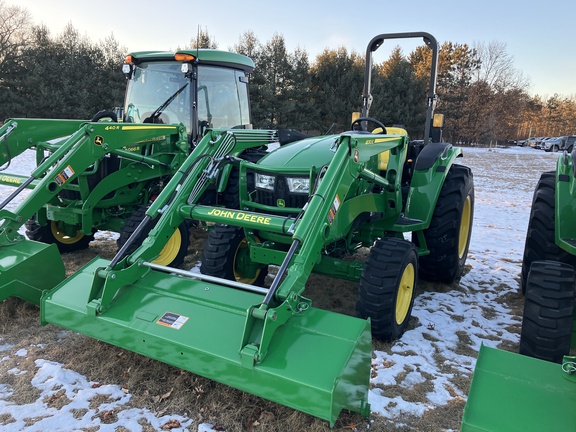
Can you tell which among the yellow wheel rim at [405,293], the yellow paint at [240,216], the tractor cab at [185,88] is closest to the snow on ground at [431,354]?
the yellow wheel rim at [405,293]

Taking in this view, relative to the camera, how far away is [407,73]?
105 feet

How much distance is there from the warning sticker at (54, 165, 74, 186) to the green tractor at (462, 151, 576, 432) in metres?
4.01

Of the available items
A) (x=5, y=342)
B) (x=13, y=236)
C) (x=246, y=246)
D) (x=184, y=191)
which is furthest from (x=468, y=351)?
(x=13, y=236)

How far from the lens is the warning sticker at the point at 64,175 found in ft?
14.3

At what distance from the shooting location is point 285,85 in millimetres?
29016

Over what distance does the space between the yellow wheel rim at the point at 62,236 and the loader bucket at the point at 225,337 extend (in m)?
2.85

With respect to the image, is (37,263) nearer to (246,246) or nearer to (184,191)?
(184,191)

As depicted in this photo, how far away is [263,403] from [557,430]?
1.57m

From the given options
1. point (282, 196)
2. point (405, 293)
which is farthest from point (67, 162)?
point (405, 293)

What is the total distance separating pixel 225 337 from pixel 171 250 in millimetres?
2866

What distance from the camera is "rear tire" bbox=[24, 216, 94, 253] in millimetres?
5625

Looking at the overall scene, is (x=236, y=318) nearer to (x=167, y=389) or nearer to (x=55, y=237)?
(x=167, y=389)

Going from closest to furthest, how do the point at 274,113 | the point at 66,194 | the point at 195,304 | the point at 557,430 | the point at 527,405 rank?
the point at 557,430
the point at 527,405
the point at 195,304
the point at 66,194
the point at 274,113

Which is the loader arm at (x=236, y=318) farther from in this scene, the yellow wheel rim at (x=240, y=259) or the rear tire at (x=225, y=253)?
the yellow wheel rim at (x=240, y=259)
